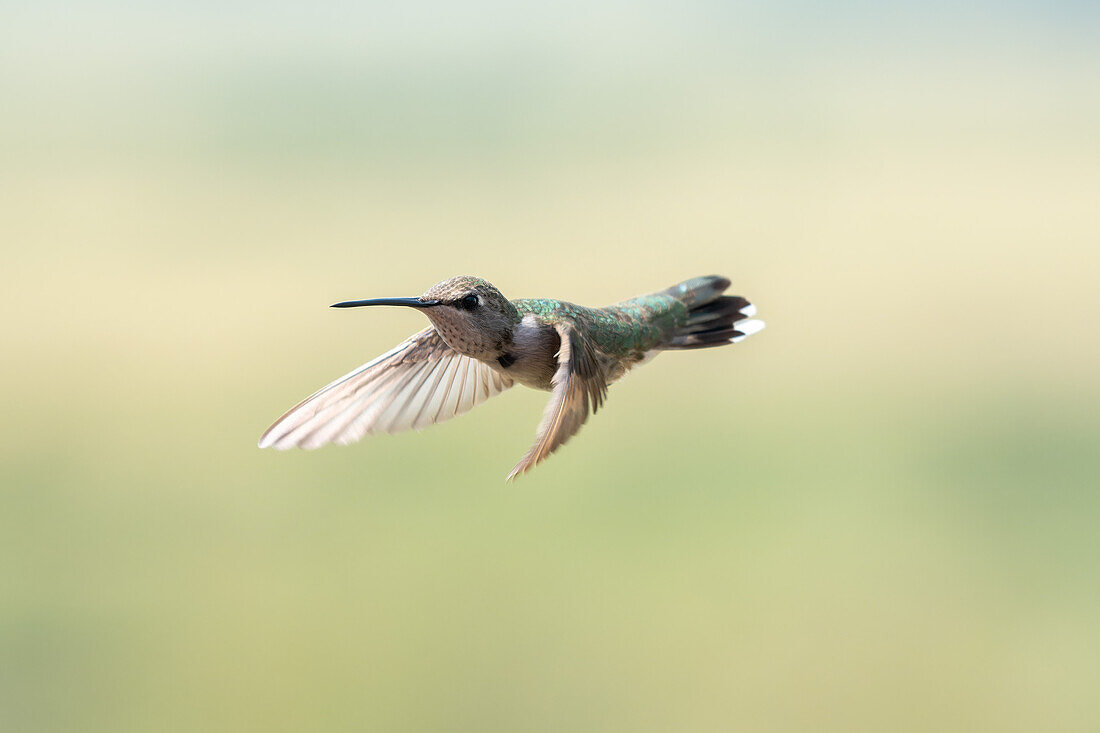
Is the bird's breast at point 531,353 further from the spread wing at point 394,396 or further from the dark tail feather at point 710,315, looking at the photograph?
the dark tail feather at point 710,315

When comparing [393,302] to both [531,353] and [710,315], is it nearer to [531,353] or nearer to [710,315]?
[531,353]

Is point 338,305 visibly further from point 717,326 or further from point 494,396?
point 717,326

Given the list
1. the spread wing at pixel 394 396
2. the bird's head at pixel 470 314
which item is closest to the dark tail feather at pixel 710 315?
the spread wing at pixel 394 396

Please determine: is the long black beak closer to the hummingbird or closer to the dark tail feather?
the hummingbird

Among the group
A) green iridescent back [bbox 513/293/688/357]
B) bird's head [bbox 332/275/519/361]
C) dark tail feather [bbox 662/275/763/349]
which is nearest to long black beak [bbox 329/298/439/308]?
bird's head [bbox 332/275/519/361]

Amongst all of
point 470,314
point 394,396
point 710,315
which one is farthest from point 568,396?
point 710,315

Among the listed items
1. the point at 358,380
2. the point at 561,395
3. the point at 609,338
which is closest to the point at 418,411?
the point at 358,380
